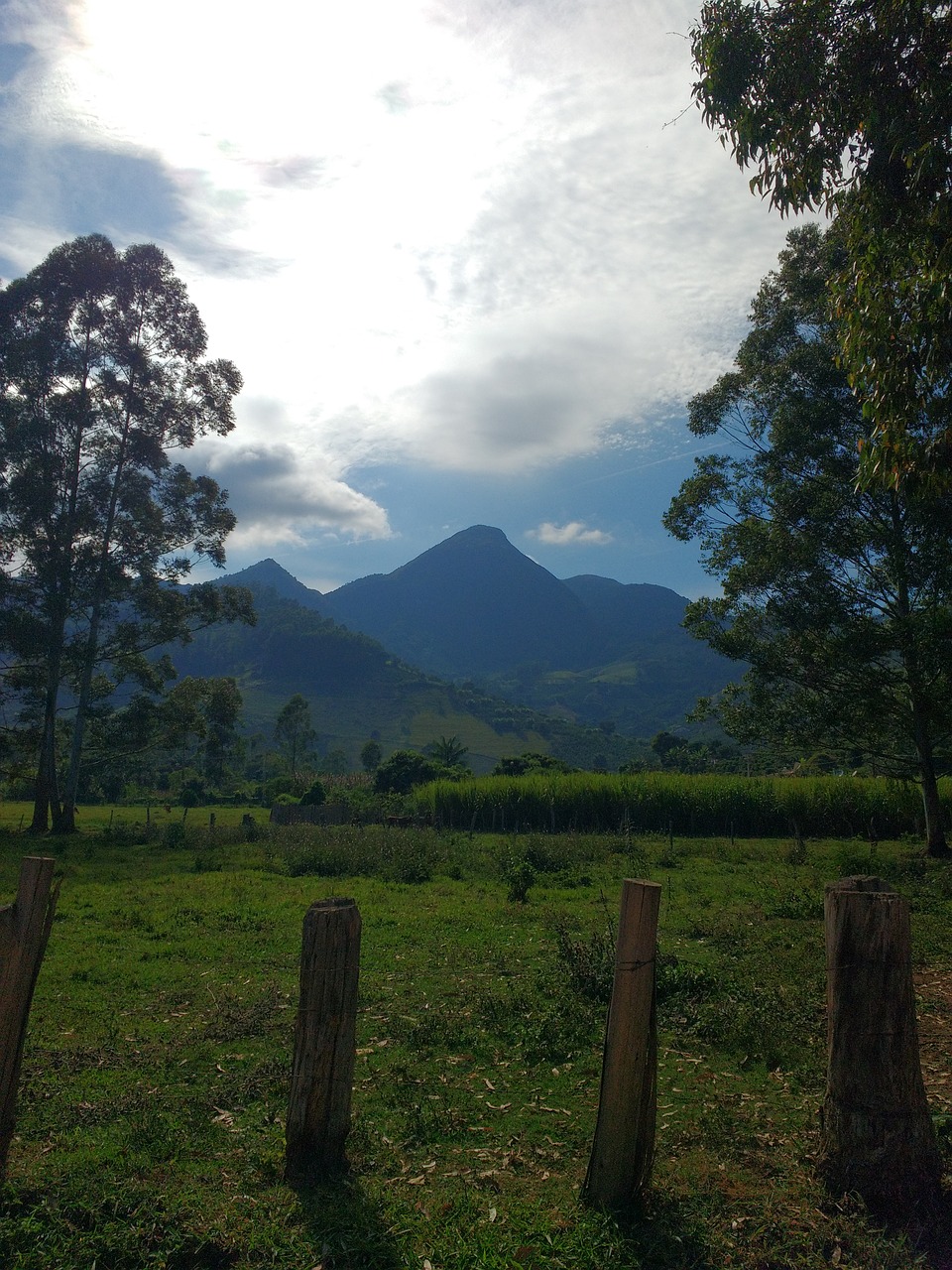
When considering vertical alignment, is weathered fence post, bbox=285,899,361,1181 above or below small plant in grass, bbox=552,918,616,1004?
above

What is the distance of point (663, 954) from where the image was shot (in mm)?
9484

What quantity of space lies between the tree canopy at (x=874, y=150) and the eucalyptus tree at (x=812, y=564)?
10080 millimetres

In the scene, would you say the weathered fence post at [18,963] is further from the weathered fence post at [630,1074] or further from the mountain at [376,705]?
the mountain at [376,705]

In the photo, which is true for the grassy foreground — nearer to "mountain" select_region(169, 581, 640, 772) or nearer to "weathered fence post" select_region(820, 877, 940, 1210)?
"weathered fence post" select_region(820, 877, 940, 1210)

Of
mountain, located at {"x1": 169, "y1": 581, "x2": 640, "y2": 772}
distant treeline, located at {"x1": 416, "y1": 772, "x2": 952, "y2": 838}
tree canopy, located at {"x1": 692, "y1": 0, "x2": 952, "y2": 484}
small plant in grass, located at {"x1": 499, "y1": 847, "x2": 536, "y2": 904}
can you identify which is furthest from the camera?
mountain, located at {"x1": 169, "y1": 581, "x2": 640, "y2": 772}

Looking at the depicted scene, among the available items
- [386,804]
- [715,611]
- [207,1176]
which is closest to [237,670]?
[386,804]

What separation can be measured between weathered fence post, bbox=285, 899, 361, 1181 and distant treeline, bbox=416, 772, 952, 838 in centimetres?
2499

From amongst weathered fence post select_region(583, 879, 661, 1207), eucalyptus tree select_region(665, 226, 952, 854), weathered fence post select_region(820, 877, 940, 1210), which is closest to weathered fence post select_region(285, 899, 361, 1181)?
weathered fence post select_region(583, 879, 661, 1207)

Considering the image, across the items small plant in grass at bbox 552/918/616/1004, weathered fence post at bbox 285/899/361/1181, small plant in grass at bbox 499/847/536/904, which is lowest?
small plant in grass at bbox 499/847/536/904

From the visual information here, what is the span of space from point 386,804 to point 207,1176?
31797 millimetres

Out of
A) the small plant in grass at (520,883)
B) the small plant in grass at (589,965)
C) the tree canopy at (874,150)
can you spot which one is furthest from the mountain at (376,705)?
the tree canopy at (874,150)

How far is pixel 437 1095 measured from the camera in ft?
19.3

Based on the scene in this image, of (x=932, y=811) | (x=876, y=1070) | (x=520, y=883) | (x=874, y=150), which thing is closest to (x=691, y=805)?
(x=932, y=811)

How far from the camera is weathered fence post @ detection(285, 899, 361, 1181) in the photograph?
4.52m
